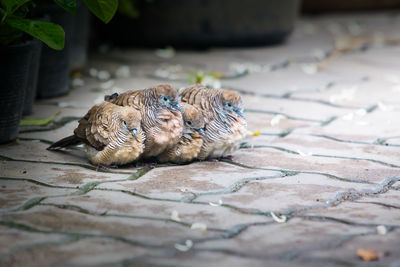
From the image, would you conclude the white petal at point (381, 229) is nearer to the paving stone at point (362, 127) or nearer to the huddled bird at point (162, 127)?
the huddled bird at point (162, 127)

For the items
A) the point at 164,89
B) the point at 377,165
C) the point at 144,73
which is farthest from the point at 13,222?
the point at 144,73

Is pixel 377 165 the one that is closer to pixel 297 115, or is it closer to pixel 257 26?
pixel 297 115

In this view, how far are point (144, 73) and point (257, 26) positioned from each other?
2.10m

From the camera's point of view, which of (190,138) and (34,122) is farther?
(34,122)

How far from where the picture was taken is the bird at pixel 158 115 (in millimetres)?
3967

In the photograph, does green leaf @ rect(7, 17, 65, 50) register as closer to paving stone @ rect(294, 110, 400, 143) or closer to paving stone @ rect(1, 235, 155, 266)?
paving stone @ rect(1, 235, 155, 266)

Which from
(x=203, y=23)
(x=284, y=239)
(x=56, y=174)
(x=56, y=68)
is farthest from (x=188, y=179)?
(x=203, y=23)

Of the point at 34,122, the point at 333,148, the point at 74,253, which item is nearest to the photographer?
the point at 74,253

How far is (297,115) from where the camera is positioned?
18.2ft

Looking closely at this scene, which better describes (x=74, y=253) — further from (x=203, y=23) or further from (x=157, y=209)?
(x=203, y=23)

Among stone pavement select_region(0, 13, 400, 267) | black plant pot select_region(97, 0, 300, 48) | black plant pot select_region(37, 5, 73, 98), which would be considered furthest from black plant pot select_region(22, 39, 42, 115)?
black plant pot select_region(97, 0, 300, 48)

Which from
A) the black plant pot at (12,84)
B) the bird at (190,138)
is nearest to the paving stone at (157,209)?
the bird at (190,138)

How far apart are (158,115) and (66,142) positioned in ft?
2.22

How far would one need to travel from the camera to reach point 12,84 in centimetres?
432
